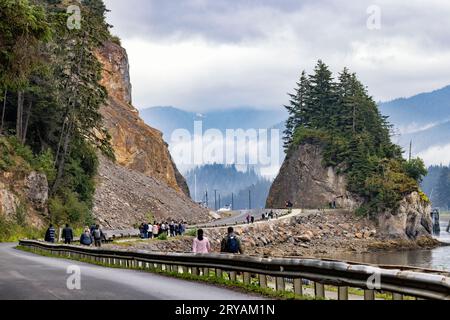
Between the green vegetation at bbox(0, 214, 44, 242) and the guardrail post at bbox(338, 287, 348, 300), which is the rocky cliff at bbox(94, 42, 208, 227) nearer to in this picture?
the green vegetation at bbox(0, 214, 44, 242)

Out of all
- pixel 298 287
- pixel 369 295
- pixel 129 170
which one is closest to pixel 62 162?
pixel 129 170

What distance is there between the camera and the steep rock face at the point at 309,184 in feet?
397

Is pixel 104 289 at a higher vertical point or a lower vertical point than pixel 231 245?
lower

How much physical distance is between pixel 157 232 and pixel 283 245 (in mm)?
32890

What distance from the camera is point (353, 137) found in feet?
390

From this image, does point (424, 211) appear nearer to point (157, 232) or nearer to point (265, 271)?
point (157, 232)

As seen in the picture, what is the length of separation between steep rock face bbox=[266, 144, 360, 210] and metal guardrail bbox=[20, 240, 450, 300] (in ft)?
323

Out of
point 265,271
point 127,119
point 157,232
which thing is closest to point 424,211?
point 127,119

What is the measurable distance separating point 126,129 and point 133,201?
21813 mm

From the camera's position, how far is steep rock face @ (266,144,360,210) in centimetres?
12104

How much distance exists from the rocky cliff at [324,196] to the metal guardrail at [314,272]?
8923cm

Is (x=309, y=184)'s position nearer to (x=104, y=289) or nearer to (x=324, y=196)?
(x=324, y=196)

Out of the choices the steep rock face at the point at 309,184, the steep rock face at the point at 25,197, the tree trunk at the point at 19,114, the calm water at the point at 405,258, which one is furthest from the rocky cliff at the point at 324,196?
the tree trunk at the point at 19,114
